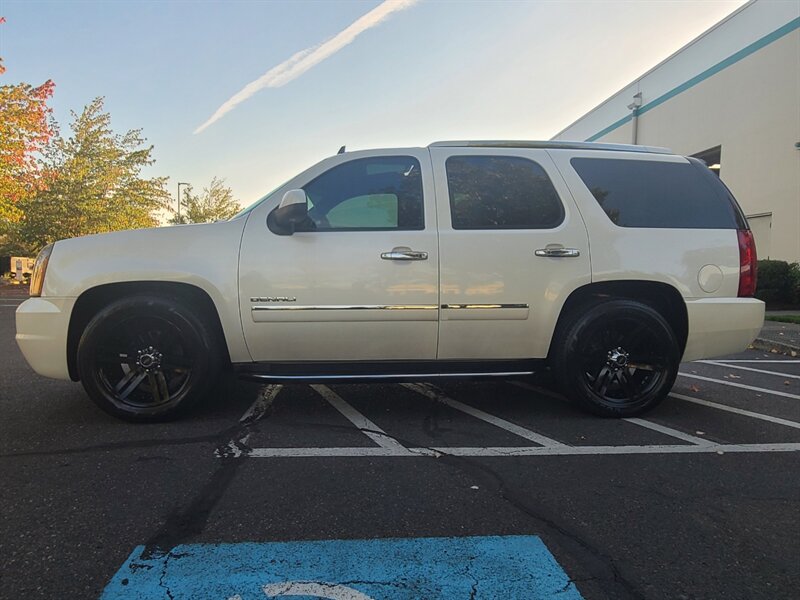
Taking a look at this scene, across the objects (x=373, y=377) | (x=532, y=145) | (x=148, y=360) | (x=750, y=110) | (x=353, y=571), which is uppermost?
(x=750, y=110)

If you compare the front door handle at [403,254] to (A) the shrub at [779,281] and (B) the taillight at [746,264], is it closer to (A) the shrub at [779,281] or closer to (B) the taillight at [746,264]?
(B) the taillight at [746,264]

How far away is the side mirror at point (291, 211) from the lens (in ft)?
11.6

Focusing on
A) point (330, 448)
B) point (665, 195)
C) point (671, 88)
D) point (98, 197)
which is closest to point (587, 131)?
point (671, 88)

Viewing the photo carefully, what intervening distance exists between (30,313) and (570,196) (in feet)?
13.0

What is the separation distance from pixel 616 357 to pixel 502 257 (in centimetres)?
119

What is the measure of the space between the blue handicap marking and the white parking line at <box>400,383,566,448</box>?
131 centimetres

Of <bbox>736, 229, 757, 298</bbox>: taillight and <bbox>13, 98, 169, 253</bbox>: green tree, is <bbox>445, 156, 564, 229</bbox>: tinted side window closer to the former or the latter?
<bbox>736, 229, 757, 298</bbox>: taillight

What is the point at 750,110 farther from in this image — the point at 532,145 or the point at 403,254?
the point at 403,254

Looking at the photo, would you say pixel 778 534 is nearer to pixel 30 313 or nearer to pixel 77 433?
pixel 77 433

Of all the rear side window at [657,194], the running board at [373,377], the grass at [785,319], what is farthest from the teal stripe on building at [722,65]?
the running board at [373,377]

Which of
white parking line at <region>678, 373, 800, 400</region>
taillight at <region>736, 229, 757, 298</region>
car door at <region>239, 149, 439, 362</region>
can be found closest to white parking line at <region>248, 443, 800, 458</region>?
car door at <region>239, 149, 439, 362</region>

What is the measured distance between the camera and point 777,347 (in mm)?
7723

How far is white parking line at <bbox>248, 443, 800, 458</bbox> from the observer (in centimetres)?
319

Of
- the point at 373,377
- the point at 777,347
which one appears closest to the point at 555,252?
the point at 373,377
